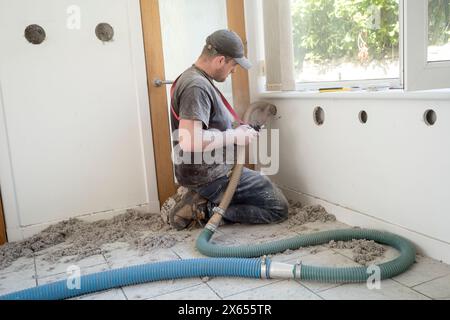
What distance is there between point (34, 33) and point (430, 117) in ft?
6.98

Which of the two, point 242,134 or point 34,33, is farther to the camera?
point 34,33

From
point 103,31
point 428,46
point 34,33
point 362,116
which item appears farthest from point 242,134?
point 34,33

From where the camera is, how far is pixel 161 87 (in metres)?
2.88

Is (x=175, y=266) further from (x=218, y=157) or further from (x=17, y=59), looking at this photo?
(x=17, y=59)

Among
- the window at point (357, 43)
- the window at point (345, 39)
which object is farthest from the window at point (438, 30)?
the window at point (345, 39)

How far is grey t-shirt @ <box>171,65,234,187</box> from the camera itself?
2.27 m

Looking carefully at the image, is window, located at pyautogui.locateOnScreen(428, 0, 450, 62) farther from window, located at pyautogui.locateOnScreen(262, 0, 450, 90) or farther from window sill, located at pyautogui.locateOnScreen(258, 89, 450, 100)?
window sill, located at pyautogui.locateOnScreen(258, 89, 450, 100)

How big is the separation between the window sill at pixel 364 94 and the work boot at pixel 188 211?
2.86 ft

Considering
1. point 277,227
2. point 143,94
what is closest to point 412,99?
point 277,227

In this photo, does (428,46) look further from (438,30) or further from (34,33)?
(34,33)

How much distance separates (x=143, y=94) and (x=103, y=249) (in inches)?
39.6
